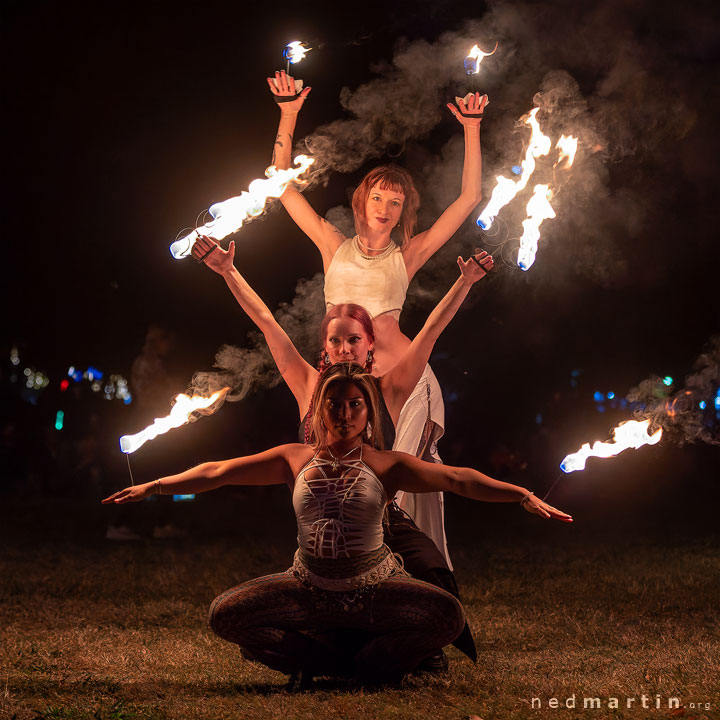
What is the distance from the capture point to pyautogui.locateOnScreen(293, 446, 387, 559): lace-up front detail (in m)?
4.18

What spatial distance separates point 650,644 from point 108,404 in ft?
36.9

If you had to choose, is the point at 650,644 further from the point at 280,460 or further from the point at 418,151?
the point at 418,151

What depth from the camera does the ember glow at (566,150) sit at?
5.43 m

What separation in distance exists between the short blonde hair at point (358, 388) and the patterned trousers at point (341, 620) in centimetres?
61

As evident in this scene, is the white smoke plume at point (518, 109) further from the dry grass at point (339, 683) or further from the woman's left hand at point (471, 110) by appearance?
the dry grass at point (339, 683)

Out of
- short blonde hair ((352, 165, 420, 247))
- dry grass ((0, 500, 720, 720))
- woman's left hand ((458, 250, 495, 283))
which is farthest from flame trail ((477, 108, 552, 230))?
dry grass ((0, 500, 720, 720))

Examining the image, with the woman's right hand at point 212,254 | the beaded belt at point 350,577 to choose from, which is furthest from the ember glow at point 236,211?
the beaded belt at point 350,577

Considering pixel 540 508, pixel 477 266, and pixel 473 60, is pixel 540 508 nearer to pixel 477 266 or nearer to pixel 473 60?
pixel 477 266

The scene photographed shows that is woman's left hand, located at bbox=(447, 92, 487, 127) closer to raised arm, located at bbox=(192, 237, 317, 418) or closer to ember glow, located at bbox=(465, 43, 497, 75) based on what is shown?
ember glow, located at bbox=(465, 43, 497, 75)

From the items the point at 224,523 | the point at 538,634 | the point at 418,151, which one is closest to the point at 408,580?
the point at 538,634

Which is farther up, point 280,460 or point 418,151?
point 418,151

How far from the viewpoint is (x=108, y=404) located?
15.3 meters

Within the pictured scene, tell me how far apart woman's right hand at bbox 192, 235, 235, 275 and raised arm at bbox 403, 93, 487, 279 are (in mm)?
1065

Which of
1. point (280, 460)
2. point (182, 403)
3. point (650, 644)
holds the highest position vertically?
point (182, 403)
